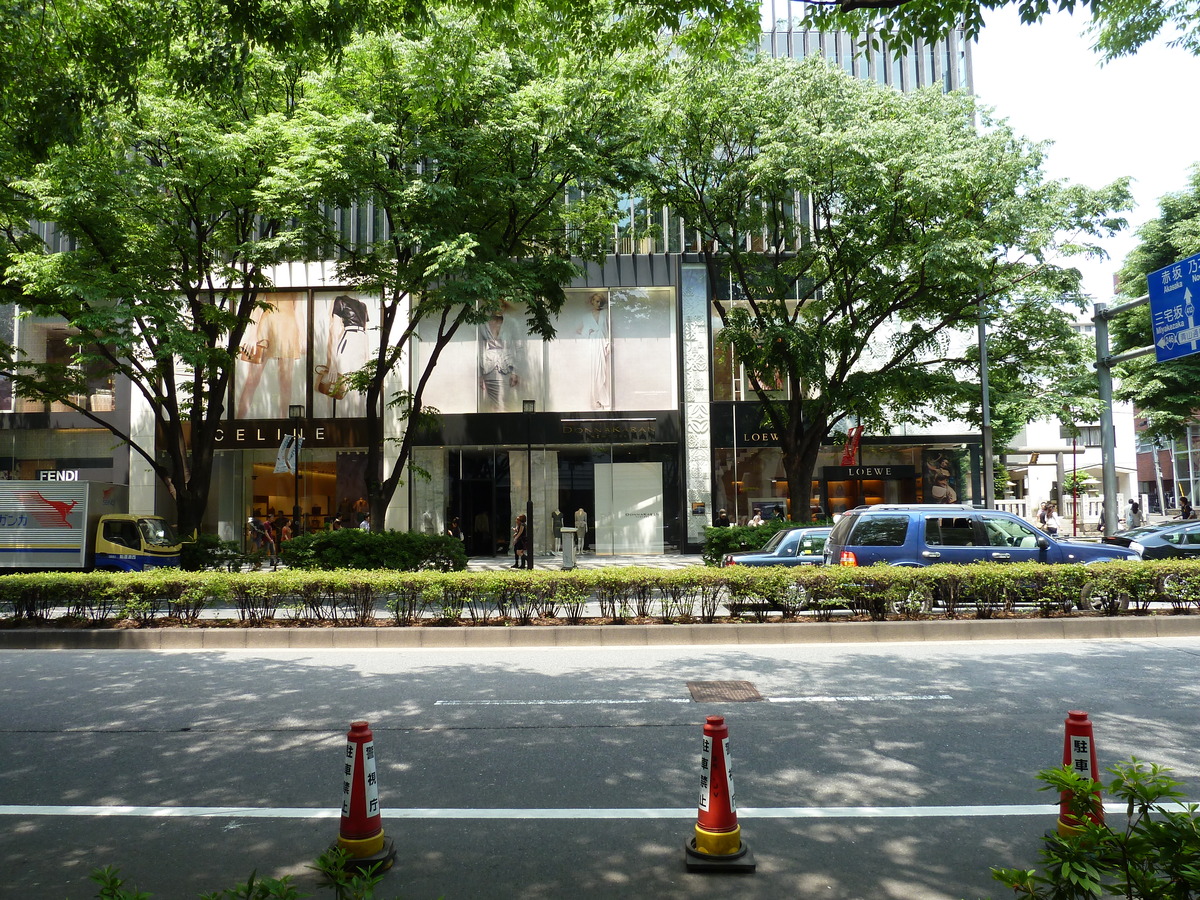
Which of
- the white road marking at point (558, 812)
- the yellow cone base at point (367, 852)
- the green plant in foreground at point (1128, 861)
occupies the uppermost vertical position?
the green plant in foreground at point (1128, 861)

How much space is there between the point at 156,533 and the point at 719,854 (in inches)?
869

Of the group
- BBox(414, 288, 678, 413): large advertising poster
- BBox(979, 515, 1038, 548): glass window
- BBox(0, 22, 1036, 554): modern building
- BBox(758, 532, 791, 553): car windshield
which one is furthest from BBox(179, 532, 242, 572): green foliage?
BBox(979, 515, 1038, 548): glass window

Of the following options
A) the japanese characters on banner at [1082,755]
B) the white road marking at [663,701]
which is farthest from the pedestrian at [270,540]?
the japanese characters on banner at [1082,755]

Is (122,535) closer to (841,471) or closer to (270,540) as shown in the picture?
(270,540)

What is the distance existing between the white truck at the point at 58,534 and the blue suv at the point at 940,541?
1779 cm

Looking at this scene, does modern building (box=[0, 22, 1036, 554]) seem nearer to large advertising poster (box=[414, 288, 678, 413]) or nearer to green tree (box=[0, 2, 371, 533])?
large advertising poster (box=[414, 288, 678, 413])

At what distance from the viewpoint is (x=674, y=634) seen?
11656 millimetres

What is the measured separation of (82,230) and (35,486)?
23.8 ft

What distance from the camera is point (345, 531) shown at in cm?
2002

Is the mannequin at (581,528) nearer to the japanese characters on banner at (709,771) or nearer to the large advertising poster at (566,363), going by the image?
the large advertising poster at (566,363)

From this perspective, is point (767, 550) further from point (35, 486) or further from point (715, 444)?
point (35, 486)

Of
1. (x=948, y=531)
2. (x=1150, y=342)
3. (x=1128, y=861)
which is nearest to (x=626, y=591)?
(x=948, y=531)

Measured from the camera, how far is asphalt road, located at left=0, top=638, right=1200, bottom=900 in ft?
14.8

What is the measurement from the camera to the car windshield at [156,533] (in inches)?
878
